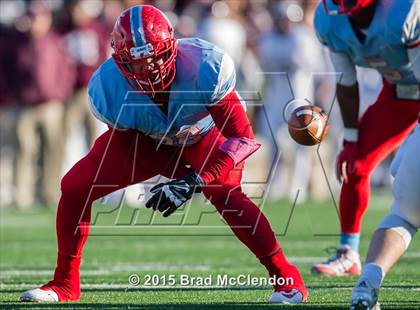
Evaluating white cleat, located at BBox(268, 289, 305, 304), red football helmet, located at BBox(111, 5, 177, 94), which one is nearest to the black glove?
red football helmet, located at BBox(111, 5, 177, 94)

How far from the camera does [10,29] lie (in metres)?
10.2

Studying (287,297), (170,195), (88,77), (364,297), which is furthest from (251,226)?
(88,77)

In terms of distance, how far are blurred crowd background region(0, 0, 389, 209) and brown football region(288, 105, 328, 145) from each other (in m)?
4.81

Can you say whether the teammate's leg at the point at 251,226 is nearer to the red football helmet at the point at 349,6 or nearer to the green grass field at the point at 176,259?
the green grass field at the point at 176,259

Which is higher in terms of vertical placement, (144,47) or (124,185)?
(144,47)

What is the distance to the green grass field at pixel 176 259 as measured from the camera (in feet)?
14.2

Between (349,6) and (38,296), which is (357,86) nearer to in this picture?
(349,6)

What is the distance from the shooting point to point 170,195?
3926mm

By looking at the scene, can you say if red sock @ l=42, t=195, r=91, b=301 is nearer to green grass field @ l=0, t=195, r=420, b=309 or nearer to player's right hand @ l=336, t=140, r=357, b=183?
green grass field @ l=0, t=195, r=420, b=309

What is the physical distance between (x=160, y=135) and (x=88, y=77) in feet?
19.1

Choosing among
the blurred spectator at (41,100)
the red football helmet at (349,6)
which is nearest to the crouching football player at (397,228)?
the red football helmet at (349,6)

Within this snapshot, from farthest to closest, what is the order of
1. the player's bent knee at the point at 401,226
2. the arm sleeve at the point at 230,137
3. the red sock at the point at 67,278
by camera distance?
the red sock at the point at 67,278 < the arm sleeve at the point at 230,137 < the player's bent knee at the point at 401,226

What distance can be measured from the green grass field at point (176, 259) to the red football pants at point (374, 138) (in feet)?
1.31

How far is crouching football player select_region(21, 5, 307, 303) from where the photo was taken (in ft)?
13.7
